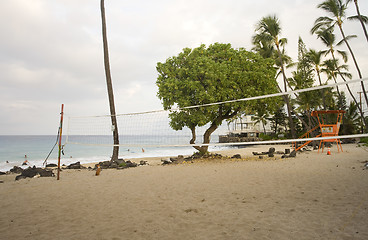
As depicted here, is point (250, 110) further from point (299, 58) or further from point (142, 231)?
point (299, 58)

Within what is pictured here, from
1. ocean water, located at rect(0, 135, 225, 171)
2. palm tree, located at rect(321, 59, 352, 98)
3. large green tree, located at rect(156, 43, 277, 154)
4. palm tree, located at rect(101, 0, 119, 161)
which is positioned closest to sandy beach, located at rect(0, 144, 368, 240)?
ocean water, located at rect(0, 135, 225, 171)

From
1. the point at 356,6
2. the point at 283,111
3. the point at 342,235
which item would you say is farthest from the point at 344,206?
the point at 283,111

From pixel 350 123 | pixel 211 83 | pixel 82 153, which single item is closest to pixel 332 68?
pixel 350 123

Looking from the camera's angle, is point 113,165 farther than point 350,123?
No

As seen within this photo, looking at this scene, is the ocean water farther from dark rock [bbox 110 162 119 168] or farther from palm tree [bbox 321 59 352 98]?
palm tree [bbox 321 59 352 98]

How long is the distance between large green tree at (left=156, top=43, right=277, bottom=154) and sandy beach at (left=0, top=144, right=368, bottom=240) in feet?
15.4

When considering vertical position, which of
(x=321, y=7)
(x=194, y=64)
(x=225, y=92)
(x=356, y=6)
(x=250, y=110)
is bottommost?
(x=250, y=110)

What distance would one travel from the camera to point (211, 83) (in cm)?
893

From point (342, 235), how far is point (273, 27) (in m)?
16.5

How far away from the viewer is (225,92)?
29.2 feet

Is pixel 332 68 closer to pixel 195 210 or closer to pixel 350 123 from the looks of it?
pixel 350 123

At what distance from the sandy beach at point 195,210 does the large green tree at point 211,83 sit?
15.4ft

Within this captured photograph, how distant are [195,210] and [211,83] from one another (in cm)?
647

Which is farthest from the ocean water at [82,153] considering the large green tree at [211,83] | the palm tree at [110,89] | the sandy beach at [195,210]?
the large green tree at [211,83]
